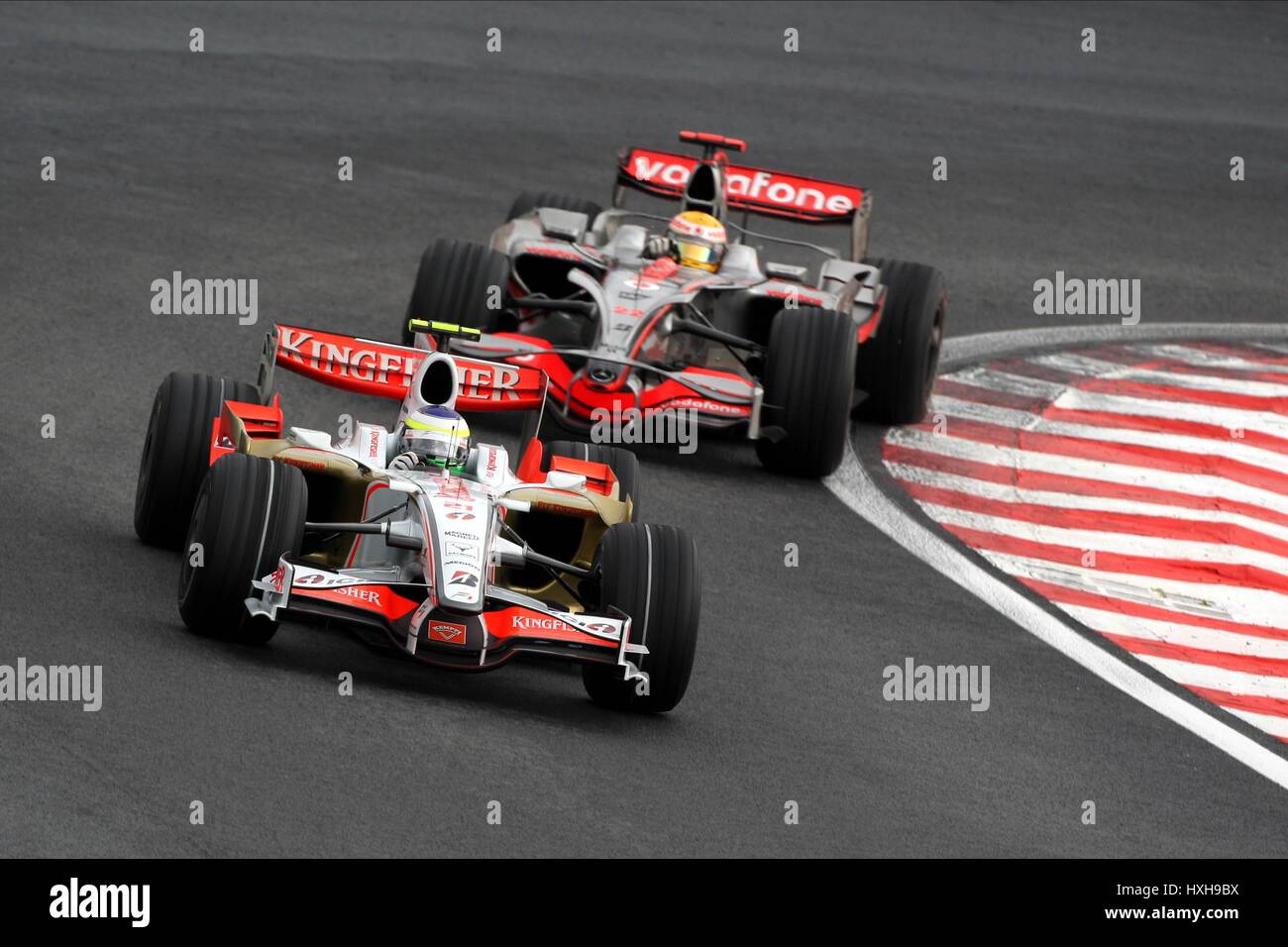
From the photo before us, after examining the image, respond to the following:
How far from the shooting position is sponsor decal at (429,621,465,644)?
27.0ft

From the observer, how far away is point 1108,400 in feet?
50.9

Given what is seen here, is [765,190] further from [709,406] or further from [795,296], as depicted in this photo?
[709,406]

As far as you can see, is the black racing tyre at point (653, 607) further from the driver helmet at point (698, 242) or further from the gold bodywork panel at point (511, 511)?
the driver helmet at point (698, 242)

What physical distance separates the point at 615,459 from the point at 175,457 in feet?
6.39

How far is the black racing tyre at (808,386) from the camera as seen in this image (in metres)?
12.5

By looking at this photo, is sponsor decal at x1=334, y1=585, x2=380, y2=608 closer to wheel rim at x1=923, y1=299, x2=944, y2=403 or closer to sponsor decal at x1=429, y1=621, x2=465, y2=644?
sponsor decal at x1=429, y1=621, x2=465, y2=644

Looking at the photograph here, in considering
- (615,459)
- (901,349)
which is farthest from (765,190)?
(615,459)

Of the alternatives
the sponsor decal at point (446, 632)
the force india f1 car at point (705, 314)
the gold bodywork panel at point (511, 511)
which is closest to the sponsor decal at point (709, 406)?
the force india f1 car at point (705, 314)

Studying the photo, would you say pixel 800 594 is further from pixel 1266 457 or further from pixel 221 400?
pixel 1266 457

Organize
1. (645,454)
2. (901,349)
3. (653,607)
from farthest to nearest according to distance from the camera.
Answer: (901,349) < (645,454) < (653,607)

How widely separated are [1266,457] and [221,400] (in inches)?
288

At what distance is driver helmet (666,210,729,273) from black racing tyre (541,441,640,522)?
3.97 m

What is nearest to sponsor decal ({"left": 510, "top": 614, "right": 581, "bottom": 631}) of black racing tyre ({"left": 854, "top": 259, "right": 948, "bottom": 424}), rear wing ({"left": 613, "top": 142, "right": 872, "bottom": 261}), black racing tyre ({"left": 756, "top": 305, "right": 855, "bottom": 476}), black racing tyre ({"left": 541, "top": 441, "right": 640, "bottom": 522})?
black racing tyre ({"left": 541, "top": 441, "right": 640, "bottom": 522})

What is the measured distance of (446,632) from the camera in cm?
825
